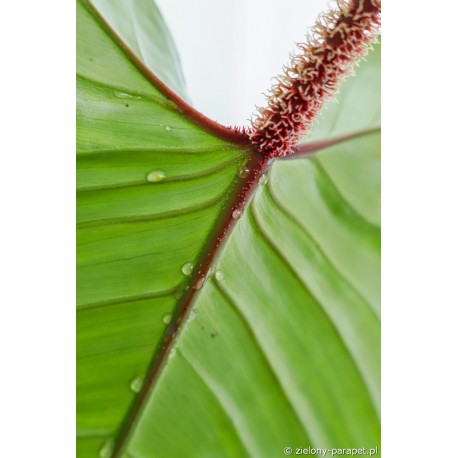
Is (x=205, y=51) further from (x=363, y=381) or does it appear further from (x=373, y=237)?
(x=363, y=381)

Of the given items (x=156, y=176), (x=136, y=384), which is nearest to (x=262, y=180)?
(x=156, y=176)

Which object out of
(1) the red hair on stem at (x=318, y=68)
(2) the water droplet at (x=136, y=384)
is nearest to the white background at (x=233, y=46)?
(1) the red hair on stem at (x=318, y=68)

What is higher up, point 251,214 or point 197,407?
point 251,214

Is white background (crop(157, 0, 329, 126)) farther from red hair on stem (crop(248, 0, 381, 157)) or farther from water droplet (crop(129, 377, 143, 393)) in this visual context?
water droplet (crop(129, 377, 143, 393))

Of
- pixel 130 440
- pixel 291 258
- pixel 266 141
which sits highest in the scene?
pixel 266 141

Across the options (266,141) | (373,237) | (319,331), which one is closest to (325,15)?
(266,141)

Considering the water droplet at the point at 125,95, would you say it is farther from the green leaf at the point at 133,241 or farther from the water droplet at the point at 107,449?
the water droplet at the point at 107,449
